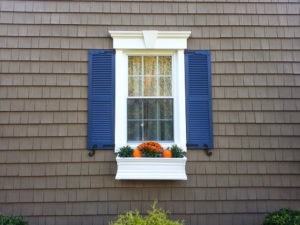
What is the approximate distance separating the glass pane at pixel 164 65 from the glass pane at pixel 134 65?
0.94ft

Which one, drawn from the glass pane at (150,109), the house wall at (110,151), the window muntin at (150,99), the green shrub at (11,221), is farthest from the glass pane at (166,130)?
the green shrub at (11,221)

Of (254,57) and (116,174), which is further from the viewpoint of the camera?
(254,57)

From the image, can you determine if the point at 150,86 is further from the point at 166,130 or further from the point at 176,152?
the point at 176,152

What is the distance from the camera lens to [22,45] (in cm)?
334

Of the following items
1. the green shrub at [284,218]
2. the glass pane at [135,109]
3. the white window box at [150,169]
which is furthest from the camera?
the glass pane at [135,109]

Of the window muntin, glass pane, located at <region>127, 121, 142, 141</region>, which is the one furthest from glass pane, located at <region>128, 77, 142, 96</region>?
glass pane, located at <region>127, 121, 142, 141</region>

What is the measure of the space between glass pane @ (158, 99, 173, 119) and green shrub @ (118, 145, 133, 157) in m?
0.65

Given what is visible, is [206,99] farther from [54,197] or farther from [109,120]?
[54,197]

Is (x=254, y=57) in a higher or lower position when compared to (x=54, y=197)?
higher

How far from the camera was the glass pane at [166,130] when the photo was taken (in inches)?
133

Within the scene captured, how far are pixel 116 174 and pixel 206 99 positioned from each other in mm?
1567

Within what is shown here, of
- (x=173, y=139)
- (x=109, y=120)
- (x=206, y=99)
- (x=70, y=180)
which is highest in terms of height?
(x=206, y=99)

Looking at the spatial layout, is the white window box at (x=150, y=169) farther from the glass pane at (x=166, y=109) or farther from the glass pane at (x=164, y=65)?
the glass pane at (x=164, y=65)

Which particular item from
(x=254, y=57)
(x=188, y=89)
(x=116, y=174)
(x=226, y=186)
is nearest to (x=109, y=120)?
(x=116, y=174)
